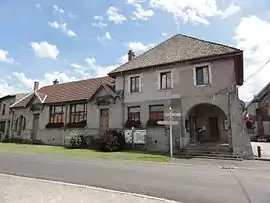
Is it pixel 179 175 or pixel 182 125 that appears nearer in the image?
pixel 179 175

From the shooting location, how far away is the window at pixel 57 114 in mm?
32341

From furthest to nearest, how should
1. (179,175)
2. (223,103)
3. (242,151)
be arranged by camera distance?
(223,103), (242,151), (179,175)

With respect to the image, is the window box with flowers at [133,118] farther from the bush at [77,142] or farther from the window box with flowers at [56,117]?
the window box with flowers at [56,117]

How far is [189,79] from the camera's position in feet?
79.0

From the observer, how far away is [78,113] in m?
31.0

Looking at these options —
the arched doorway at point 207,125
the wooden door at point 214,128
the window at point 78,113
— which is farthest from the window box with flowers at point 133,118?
the wooden door at point 214,128

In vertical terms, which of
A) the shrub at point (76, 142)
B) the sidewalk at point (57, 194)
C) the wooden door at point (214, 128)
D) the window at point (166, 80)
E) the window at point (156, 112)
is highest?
the window at point (166, 80)

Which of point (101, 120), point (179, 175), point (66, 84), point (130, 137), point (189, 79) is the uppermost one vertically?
point (66, 84)

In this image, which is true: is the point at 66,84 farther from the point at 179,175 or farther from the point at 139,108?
the point at 179,175

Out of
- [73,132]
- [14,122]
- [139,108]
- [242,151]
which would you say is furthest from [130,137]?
[14,122]

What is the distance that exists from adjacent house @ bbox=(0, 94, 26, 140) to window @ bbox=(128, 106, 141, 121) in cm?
2036

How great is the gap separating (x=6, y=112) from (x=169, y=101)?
89.2ft

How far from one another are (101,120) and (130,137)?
175 inches

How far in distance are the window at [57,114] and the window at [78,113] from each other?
1.48 m
